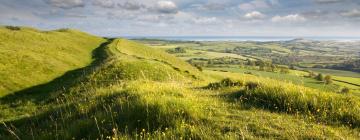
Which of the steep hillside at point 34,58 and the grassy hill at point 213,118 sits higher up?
the grassy hill at point 213,118

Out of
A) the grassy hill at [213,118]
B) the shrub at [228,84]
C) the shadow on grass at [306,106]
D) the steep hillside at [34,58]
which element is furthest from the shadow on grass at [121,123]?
the steep hillside at [34,58]

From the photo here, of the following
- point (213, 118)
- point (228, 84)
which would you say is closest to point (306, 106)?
point (213, 118)

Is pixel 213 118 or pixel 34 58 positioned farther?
pixel 34 58

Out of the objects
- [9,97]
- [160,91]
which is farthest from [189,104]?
[9,97]

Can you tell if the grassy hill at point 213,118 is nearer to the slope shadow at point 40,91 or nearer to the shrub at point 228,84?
the shrub at point 228,84

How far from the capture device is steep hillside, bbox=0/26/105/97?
32466 mm

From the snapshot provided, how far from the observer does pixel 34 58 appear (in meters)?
40.6

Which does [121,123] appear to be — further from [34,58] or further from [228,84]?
[34,58]

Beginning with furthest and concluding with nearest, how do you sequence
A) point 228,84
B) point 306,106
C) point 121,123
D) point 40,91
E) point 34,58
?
point 34,58 → point 40,91 → point 228,84 → point 306,106 → point 121,123

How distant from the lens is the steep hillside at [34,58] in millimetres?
32466

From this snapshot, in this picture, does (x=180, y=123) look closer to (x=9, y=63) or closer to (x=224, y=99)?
(x=224, y=99)

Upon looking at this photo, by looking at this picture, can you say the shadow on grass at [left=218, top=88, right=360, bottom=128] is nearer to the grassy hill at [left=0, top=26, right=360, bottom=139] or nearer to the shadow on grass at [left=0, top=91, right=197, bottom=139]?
the grassy hill at [left=0, top=26, right=360, bottom=139]

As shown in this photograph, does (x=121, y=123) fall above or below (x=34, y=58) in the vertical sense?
above

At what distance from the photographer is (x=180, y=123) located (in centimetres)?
988
